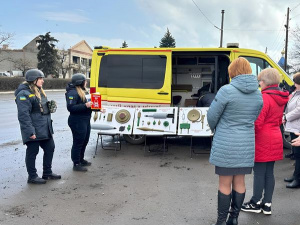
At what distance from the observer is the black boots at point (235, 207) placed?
3.41m

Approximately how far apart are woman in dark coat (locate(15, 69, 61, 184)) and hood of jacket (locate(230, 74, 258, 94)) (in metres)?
3.24

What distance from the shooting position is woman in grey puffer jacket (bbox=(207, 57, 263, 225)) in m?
3.11

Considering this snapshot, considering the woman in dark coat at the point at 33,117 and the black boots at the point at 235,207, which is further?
the woman in dark coat at the point at 33,117

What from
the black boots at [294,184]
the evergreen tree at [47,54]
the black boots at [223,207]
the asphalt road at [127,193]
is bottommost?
the asphalt road at [127,193]

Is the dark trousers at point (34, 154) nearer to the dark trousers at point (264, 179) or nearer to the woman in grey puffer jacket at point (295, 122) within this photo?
the dark trousers at point (264, 179)

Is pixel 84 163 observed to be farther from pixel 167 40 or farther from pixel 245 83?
pixel 167 40

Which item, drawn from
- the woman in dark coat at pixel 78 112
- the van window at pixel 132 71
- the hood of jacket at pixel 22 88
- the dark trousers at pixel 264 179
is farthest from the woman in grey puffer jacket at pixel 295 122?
the hood of jacket at pixel 22 88

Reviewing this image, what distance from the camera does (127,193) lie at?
15.2ft

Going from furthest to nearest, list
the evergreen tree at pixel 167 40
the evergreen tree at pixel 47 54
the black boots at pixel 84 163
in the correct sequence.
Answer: the evergreen tree at pixel 167 40 → the evergreen tree at pixel 47 54 → the black boots at pixel 84 163

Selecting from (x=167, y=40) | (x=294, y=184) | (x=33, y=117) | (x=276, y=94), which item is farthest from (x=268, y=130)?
(x=167, y=40)

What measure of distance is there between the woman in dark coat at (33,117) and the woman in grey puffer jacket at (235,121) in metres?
2.99

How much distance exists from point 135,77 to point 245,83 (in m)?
4.56

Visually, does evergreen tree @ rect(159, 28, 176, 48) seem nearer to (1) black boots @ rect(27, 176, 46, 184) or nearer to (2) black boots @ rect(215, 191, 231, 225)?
(1) black boots @ rect(27, 176, 46, 184)

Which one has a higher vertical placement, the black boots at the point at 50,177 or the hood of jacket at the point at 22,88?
the hood of jacket at the point at 22,88
